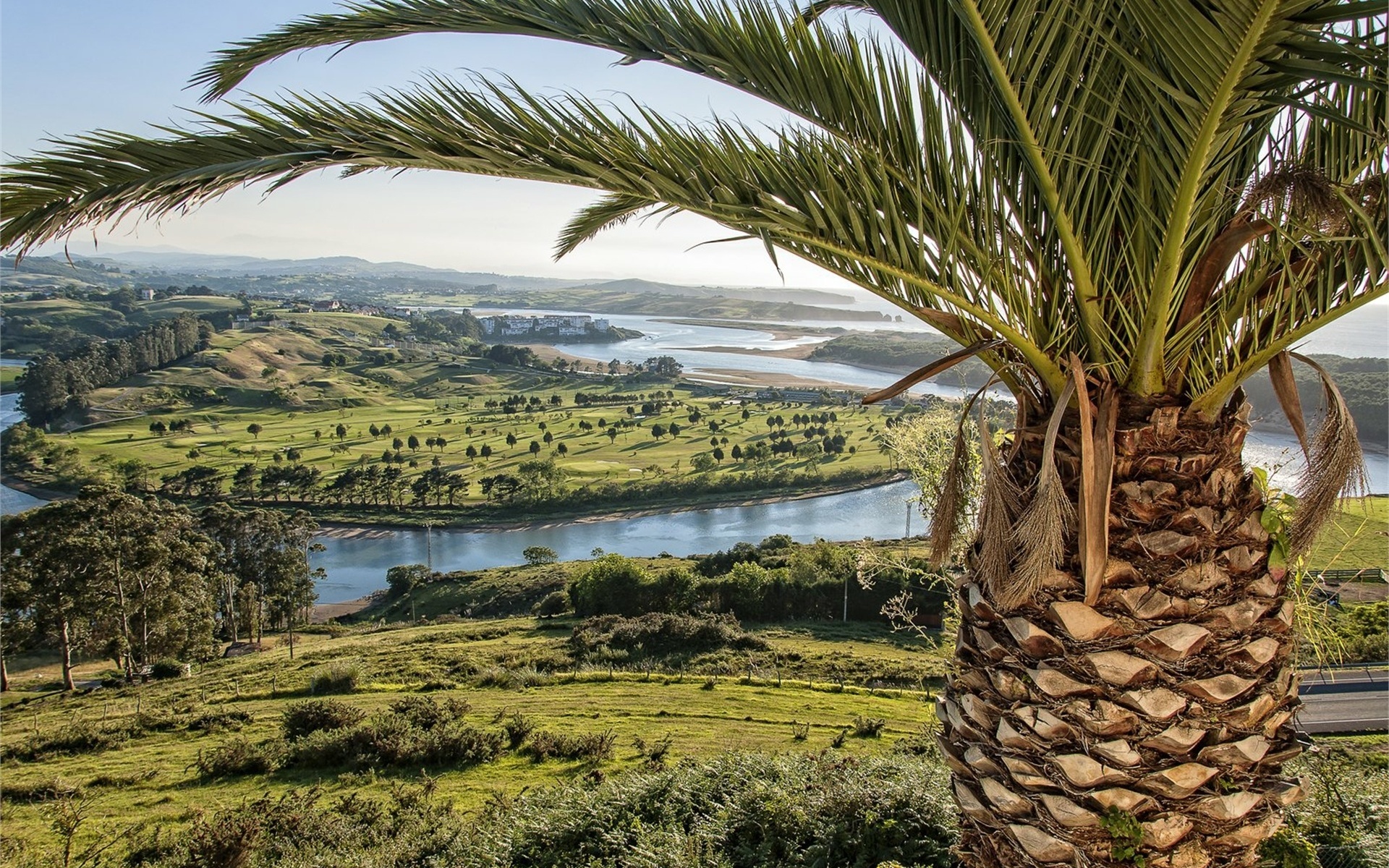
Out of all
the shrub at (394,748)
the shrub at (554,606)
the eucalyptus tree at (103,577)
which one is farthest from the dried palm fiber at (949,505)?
the shrub at (554,606)

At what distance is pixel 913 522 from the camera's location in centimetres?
4522

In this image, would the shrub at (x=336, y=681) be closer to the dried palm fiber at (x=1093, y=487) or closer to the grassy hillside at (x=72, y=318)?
the dried palm fiber at (x=1093, y=487)

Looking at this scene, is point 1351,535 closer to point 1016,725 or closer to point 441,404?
point 1016,725

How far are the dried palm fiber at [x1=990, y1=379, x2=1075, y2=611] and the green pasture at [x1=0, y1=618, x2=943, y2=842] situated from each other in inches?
265

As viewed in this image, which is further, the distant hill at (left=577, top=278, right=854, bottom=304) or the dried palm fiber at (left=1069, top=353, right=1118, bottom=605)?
the distant hill at (left=577, top=278, right=854, bottom=304)

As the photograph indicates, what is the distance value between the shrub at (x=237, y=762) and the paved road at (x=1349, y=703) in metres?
15.8

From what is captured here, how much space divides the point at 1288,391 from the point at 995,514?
988mm

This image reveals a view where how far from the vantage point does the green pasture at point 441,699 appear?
10.0m

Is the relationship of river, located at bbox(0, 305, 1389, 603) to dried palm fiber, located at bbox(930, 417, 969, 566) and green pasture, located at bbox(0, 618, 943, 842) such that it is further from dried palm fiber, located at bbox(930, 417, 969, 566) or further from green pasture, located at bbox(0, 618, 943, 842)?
dried palm fiber, located at bbox(930, 417, 969, 566)

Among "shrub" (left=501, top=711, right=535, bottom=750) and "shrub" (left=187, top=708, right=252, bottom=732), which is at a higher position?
"shrub" (left=501, top=711, right=535, bottom=750)

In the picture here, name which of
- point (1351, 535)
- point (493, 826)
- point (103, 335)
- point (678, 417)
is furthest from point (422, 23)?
point (103, 335)

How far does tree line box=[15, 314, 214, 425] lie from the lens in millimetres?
59906

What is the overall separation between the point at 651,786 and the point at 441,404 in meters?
76.2

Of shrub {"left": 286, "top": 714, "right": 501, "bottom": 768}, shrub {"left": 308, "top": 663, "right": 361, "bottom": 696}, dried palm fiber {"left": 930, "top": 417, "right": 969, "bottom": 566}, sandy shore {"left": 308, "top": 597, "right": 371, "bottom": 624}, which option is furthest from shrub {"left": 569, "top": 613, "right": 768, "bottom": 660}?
dried palm fiber {"left": 930, "top": 417, "right": 969, "bottom": 566}
